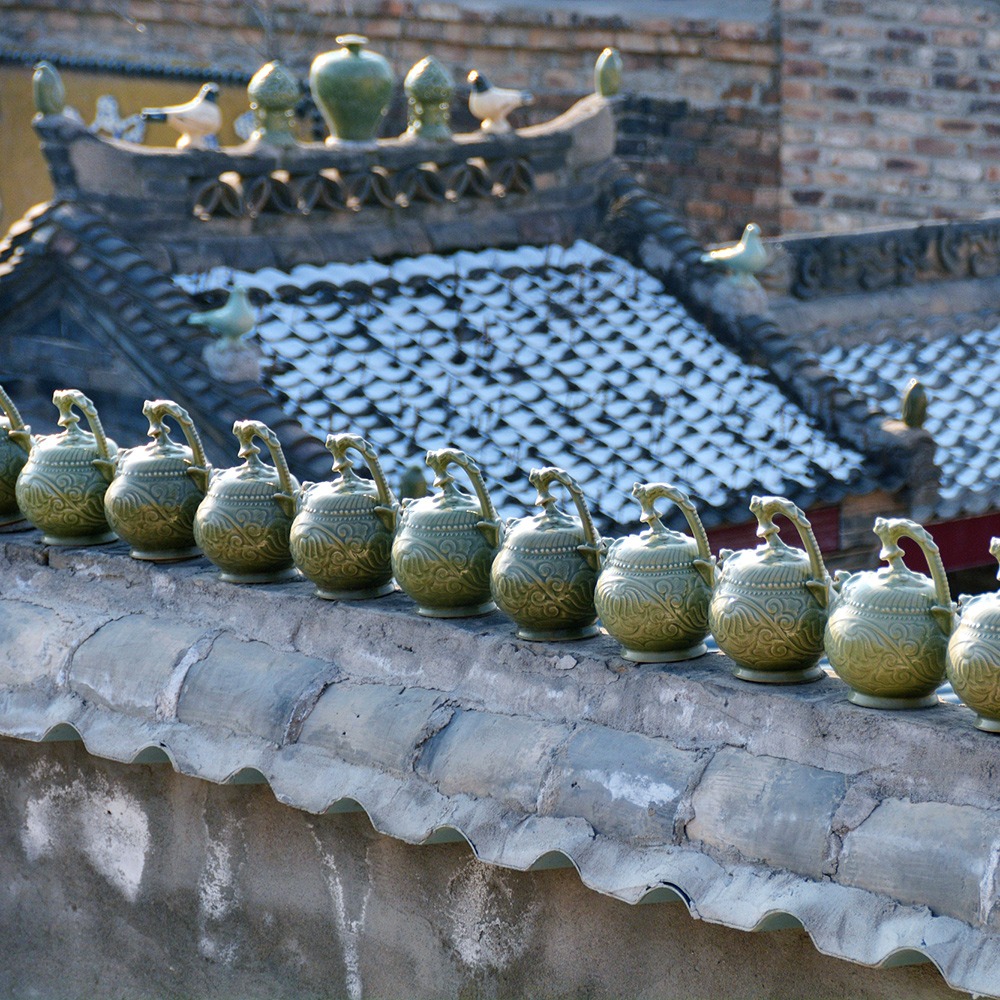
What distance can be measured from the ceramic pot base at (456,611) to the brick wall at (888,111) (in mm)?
9457

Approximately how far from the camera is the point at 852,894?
2686mm

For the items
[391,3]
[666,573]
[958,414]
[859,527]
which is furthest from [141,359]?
[391,3]

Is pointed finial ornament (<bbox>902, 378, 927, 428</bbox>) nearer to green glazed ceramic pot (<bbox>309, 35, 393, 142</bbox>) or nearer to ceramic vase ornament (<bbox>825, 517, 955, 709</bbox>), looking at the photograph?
green glazed ceramic pot (<bbox>309, 35, 393, 142</bbox>)

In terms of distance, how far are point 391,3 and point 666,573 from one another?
12.0 metres

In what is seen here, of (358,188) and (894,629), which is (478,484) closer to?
(894,629)

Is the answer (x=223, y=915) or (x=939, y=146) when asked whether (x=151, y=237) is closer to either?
(x=223, y=915)

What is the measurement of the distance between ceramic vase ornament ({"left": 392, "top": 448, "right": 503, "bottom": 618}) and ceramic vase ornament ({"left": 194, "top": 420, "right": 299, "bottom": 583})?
315 mm

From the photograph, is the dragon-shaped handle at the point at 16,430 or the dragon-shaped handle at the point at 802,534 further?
the dragon-shaped handle at the point at 16,430

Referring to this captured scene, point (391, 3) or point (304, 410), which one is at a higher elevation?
point (391, 3)

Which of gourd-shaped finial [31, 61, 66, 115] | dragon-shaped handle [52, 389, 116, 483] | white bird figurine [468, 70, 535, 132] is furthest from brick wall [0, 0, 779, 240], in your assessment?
dragon-shaped handle [52, 389, 116, 483]

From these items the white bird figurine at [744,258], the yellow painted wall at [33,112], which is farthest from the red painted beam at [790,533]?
the yellow painted wall at [33,112]

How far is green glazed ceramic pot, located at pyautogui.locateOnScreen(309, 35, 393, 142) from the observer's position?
27.6 feet

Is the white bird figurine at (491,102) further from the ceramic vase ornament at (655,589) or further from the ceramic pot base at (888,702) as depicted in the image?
the ceramic pot base at (888,702)

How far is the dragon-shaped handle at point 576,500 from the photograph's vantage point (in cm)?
316
